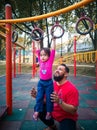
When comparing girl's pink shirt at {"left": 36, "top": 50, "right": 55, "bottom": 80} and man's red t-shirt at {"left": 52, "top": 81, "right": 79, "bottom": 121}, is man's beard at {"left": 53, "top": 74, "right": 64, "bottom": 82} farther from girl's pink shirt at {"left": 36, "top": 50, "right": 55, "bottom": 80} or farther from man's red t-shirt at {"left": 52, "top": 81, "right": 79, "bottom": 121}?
girl's pink shirt at {"left": 36, "top": 50, "right": 55, "bottom": 80}

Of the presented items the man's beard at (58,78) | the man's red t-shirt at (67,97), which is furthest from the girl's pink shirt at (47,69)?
the man's beard at (58,78)

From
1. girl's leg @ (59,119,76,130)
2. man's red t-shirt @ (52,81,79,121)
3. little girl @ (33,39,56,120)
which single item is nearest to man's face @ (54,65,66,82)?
man's red t-shirt @ (52,81,79,121)

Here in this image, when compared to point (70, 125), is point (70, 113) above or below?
above

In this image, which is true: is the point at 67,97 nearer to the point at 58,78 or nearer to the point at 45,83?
the point at 58,78

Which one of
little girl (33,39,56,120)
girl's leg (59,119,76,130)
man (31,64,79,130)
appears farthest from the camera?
little girl (33,39,56,120)

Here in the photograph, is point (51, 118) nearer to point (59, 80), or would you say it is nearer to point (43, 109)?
point (43, 109)

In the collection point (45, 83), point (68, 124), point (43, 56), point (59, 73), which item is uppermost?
point (43, 56)

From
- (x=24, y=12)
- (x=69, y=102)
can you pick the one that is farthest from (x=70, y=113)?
(x=24, y=12)

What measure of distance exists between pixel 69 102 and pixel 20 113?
72.6 inches

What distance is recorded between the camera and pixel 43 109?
10.6 feet

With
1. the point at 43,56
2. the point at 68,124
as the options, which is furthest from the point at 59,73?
the point at 68,124

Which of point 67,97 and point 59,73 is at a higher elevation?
point 59,73

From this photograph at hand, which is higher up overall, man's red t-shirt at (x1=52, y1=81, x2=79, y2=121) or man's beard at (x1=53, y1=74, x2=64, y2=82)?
man's beard at (x1=53, y1=74, x2=64, y2=82)

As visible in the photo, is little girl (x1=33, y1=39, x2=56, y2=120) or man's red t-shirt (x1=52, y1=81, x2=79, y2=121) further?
little girl (x1=33, y1=39, x2=56, y2=120)
